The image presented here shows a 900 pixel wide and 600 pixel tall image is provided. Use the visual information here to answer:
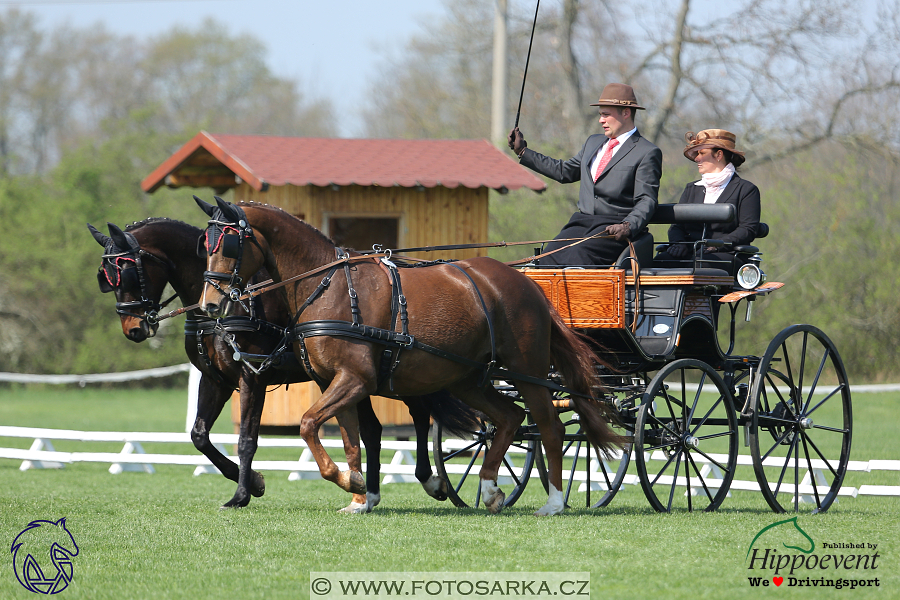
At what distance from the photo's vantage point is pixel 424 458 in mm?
8391

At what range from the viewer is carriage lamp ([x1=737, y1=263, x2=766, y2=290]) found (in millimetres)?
7941

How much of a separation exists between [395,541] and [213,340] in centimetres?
259

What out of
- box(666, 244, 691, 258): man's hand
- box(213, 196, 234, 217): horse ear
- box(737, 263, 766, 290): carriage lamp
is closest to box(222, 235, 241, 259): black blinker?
box(213, 196, 234, 217): horse ear

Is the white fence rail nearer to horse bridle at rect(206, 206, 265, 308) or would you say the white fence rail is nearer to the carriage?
the carriage

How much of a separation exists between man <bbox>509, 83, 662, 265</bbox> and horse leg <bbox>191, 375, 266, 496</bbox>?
8.37 ft

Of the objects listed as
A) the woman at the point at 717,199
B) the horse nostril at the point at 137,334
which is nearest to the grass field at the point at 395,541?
the horse nostril at the point at 137,334

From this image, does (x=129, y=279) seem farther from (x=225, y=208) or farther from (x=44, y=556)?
(x=44, y=556)

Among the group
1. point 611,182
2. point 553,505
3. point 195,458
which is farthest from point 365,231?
point 553,505

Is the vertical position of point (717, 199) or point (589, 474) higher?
point (717, 199)

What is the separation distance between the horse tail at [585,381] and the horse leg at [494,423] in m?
0.44

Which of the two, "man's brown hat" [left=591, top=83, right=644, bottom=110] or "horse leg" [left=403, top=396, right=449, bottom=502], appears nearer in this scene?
"man's brown hat" [left=591, top=83, right=644, bottom=110]

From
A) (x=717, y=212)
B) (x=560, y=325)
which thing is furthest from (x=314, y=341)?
(x=717, y=212)

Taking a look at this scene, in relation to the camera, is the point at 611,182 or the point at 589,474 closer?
the point at 611,182

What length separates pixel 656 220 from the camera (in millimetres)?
8211
